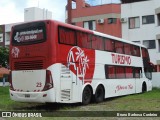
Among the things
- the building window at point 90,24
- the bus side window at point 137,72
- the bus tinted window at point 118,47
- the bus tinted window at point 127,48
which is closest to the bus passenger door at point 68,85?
the bus tinted window at point 118,47

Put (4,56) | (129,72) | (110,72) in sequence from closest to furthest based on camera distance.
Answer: (110,72), (129,72), (4,56)

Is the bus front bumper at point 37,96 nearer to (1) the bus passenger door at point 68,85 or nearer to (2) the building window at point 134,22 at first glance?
(1) the bus passenger door at point 68,85

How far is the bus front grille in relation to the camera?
1594 cm

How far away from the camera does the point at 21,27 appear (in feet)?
55.2

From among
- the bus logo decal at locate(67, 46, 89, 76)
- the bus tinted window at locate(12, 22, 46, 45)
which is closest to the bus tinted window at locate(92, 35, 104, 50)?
the bus logo decal at locate(67, 46, 89, 76)

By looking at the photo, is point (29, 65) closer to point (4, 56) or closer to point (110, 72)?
point (110, 72)

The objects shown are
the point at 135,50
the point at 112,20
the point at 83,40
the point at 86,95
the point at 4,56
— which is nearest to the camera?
the point at 83,40

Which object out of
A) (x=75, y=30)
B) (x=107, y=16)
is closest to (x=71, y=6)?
(x=107, y=16)

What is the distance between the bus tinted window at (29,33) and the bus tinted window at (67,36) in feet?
2.64

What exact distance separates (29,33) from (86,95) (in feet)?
14.6

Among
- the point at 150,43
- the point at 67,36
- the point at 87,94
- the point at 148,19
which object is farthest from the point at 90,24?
the point at 67,36

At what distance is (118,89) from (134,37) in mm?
18643

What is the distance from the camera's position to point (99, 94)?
19797 millimetres

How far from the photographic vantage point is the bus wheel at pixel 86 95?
17891 millimetres
